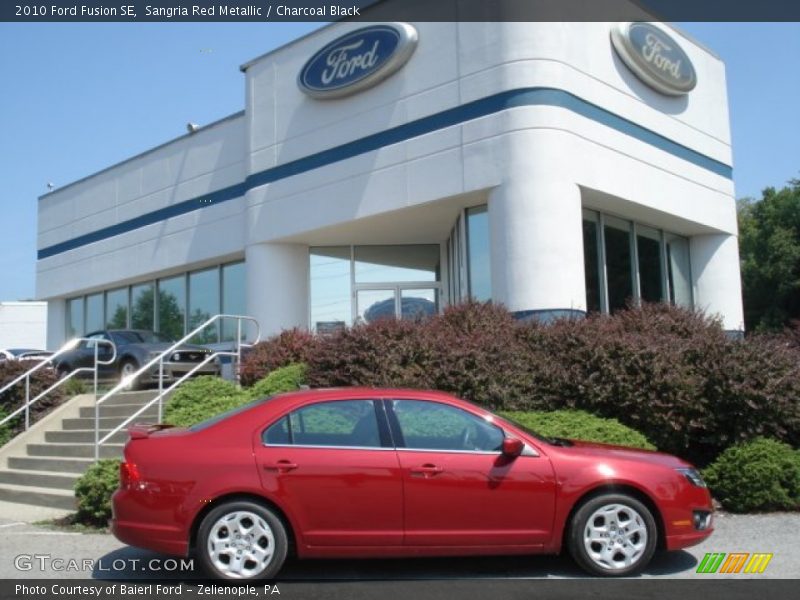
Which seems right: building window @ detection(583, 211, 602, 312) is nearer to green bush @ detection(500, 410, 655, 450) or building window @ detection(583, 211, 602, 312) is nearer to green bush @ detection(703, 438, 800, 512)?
green bush @ detection(500, 410, 655, 450)

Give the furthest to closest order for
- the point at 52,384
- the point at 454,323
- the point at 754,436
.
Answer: the point at 52,384 < the point at 454,323 < the point at 754,436

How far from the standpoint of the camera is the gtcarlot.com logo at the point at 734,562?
6355 millimetres

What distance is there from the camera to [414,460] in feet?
19.8

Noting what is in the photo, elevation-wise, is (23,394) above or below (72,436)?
above

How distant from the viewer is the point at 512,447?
19.7ft

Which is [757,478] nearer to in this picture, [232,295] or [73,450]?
[73,450]

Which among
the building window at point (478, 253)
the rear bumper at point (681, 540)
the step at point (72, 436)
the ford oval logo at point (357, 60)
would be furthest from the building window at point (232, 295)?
the rear bumper at point (681, 540)

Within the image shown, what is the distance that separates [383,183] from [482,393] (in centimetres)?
665

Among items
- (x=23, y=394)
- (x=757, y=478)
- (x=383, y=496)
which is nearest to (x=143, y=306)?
(x=23, y=394)

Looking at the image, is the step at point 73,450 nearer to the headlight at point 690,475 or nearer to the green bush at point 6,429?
the green bush at point 6,429

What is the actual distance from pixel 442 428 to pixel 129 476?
2326mm

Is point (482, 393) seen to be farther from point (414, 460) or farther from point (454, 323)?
point (414, 460)

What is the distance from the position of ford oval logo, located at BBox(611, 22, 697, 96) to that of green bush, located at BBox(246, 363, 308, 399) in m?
9.06

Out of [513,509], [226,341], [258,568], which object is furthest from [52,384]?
[513,509]
